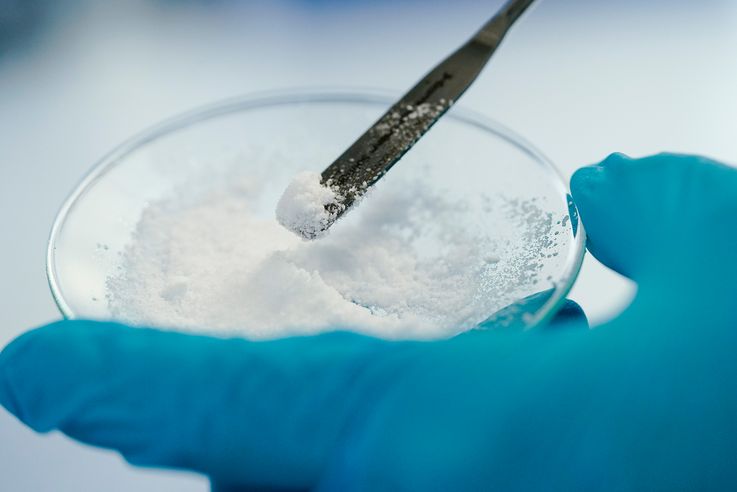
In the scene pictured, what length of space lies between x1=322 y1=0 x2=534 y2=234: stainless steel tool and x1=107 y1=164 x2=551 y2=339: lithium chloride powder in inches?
1.0

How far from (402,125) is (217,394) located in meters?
0.34

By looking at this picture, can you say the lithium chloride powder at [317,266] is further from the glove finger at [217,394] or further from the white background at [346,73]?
the white background at [346,73]

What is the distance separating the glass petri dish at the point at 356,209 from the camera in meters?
0.68

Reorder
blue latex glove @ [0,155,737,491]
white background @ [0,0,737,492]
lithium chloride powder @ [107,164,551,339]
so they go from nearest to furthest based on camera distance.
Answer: blue latex glove @ [0,155,737,491] < lithium chloride powder @ [107,164,551,339] < white background @ [0,0,737,492]

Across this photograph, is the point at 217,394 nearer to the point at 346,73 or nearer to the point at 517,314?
the point at 517,314

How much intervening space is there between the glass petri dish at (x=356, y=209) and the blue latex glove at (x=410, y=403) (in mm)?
72

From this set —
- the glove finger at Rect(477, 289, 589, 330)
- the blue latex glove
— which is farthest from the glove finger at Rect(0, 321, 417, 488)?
the glove finger at Rect(477, 289, 589, 330)

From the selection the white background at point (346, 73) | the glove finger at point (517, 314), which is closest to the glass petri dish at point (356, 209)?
the glove finger at point (517, 314)

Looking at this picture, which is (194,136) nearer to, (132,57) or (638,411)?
(638,411)

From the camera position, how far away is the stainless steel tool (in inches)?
28.4

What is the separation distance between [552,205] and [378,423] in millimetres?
329

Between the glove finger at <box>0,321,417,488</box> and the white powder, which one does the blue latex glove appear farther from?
the white powder

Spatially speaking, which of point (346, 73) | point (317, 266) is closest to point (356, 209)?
point (317, 266)

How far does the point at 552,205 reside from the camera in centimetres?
75
